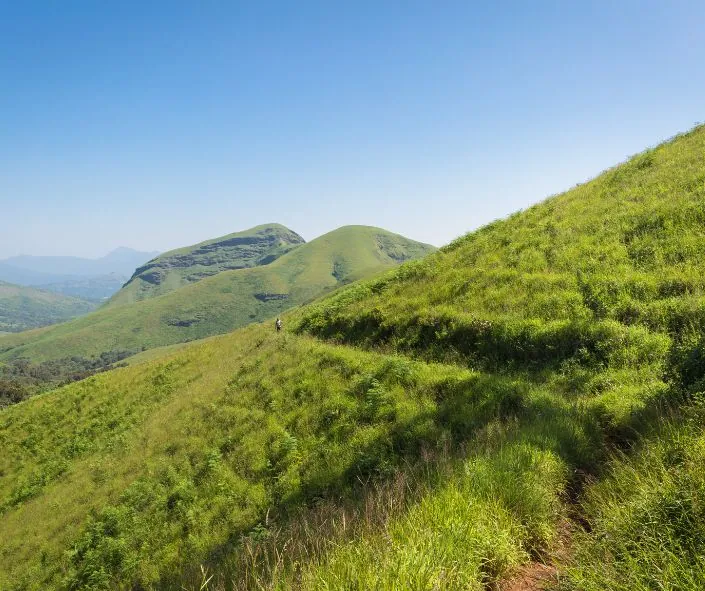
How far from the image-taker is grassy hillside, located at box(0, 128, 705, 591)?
473 centimetres

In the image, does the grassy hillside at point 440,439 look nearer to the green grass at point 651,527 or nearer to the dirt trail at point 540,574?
the green grass at point 651,527

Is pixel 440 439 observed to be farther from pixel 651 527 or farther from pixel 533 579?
pixel 651 527

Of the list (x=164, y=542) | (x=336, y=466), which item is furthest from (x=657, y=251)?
(x=164, y=542)

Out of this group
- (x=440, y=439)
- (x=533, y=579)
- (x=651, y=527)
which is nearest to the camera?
(x=651, y=527)

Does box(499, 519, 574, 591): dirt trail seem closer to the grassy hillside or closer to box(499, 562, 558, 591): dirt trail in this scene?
box(499, 562, 558, 591): dirt trail

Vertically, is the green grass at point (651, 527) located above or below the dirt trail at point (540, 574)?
above

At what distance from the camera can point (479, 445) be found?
7754 mm

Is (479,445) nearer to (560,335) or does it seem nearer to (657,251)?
(560,335)

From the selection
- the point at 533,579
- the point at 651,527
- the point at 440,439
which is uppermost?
the point at 651,527

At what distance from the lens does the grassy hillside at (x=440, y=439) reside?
473 cm

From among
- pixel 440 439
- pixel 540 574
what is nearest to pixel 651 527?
pixel 540 574

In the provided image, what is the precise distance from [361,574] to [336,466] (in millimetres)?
8298

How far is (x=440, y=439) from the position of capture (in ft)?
33.3

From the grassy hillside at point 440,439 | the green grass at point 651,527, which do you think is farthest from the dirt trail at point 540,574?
the green grass at point 651,527
